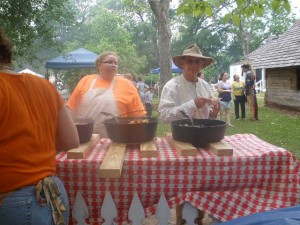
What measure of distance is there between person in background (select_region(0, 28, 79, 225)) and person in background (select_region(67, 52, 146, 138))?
1.65 meters

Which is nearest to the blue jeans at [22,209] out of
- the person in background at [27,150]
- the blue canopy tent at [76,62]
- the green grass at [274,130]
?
the person in background at [27,150]

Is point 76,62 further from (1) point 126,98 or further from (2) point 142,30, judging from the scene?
(2) point 142,30

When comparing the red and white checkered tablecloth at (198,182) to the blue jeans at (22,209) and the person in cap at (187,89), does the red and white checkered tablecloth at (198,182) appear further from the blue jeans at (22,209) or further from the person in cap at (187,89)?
the person in cap at (187,89)

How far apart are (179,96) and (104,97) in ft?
2.59

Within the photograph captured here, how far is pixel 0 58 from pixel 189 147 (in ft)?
4.24

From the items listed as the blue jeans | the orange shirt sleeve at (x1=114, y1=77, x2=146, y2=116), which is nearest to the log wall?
the orange shirt sleeve at (x1=114, y1=77, x2=146, y2=116)

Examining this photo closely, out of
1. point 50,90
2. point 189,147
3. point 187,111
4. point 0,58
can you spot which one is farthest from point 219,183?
point 0,58

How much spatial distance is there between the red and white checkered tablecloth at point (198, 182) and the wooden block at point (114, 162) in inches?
2.3

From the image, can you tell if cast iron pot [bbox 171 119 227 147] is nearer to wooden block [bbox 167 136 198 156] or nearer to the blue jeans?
wooden block [bbox 167 136 198 156]

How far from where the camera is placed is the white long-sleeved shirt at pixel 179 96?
9.77 feet

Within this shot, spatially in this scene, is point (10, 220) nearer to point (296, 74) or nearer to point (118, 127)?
point (118, 127)

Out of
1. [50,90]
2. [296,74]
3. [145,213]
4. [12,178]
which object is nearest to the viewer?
[12,178]

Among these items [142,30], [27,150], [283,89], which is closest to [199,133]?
[27,150]

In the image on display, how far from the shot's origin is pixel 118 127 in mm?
2396
